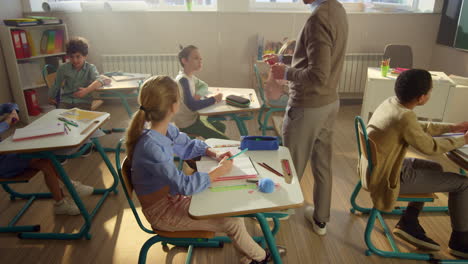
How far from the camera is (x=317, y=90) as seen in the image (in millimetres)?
1931

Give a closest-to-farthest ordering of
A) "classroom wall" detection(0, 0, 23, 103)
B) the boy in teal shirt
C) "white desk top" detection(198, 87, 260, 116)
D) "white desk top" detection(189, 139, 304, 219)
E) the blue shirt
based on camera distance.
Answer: "white desk top" detection(189, 139, 304, 219) < the blue shirt < "white desk top" detection(198, 87, 260, 116) < the boy in teal shirt < "classroom wall" detection(0, 0, 23, 103)

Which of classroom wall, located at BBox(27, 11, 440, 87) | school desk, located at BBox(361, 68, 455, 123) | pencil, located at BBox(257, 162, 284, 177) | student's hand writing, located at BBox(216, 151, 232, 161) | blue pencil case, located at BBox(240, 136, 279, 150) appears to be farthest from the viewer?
classroom wall, located at BBox(27, 11, 440, 87)

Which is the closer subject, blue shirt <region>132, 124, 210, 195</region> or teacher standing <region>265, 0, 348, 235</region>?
blue shirt <region>132, 124, 210, 195</region>

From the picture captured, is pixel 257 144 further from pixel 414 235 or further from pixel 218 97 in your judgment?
pixel 414 235

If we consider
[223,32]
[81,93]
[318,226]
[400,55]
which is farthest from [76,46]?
[400,55]

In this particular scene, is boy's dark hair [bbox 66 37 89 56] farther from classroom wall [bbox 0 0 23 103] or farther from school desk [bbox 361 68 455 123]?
school desk [bbox 361 68 455 123]

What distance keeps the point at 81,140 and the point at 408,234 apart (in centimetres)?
203

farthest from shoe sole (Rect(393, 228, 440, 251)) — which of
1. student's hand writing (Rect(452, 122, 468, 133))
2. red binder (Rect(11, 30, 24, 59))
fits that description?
red binder (Rect(11, 30, 24, 59))

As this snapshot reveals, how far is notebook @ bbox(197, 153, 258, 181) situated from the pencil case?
1003 mm

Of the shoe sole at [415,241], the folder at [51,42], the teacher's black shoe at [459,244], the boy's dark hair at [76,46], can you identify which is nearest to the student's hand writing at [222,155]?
the shoe sole at [415,241]

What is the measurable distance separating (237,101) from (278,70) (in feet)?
2.28

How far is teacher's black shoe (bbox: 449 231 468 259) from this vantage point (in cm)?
202

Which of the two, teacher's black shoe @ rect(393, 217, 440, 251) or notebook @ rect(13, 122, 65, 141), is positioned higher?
notebook @ rect(13, 122, 65, 141)

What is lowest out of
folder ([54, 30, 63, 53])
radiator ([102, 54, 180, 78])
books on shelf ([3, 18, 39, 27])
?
radiator ([102, 54, 180, 78])
